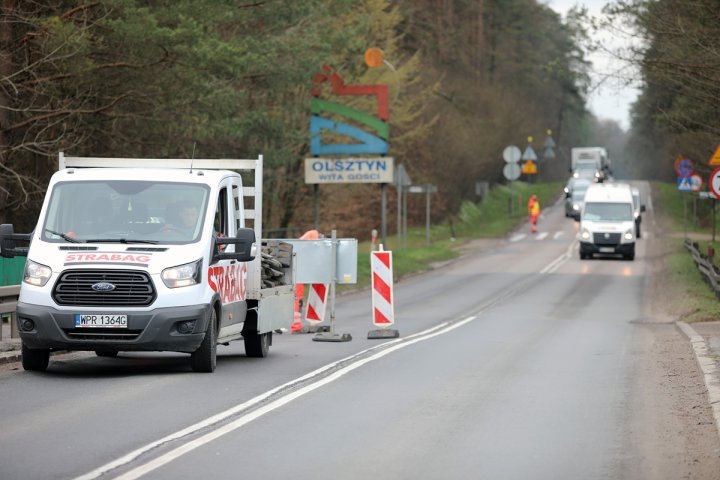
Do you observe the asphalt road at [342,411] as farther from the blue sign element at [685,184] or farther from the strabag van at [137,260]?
the blue sign element at [685,184]

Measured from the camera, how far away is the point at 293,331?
22.9 metres

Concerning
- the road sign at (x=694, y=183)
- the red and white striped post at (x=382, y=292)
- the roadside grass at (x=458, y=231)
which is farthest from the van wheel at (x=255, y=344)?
the road sign at (x=694, y=183)

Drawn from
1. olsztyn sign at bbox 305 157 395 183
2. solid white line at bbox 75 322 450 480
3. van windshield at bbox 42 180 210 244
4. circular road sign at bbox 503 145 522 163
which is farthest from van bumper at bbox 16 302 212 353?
circular road sign at bbox 503 145 522 163

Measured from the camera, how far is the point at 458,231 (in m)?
67.6

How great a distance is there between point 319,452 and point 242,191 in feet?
24.6

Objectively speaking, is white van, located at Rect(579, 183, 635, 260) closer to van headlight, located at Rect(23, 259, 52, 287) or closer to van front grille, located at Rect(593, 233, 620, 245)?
van front grille, located at Rect(593, 233, 620, 245)

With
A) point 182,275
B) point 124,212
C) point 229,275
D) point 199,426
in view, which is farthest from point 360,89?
point 199,426

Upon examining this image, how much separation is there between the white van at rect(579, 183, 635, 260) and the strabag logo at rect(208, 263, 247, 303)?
33.2 metres

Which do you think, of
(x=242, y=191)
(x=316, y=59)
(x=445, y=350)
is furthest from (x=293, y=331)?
(x=316, y=59)

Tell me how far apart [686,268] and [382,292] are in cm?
2111

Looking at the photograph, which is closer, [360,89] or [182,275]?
[182,275]

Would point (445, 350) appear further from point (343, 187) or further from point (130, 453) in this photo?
point (343, 187)

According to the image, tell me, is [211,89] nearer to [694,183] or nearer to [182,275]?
[694,183]

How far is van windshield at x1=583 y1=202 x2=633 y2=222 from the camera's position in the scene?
48.2m
